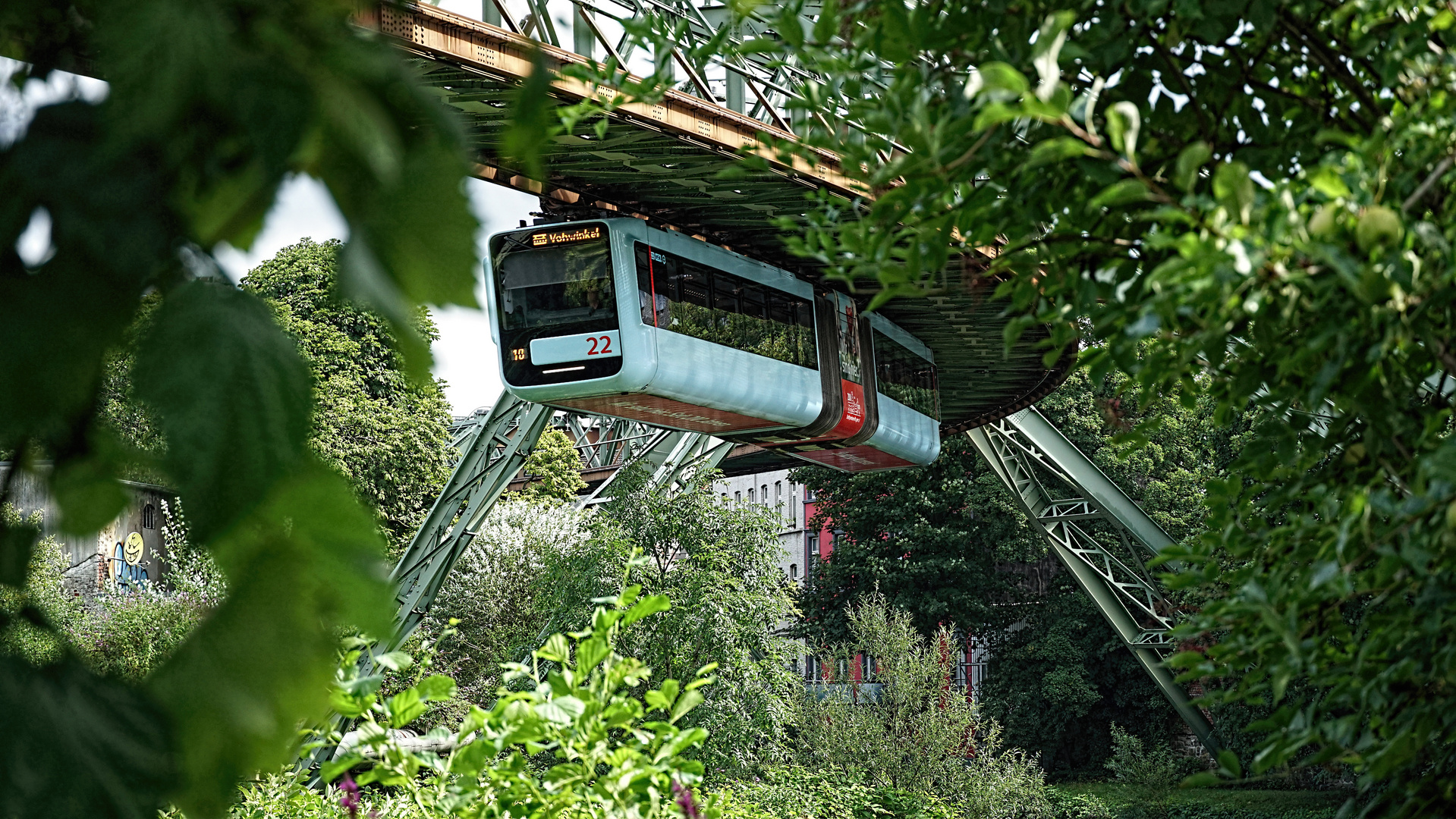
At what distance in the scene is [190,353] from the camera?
48cm

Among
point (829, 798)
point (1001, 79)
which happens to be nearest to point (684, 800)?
point (1001, 79)

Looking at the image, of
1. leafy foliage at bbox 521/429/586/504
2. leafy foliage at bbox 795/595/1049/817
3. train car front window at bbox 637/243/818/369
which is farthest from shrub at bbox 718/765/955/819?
leafy foliage at bbox 521/429/586/504

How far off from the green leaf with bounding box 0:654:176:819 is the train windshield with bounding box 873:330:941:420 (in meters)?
17.4

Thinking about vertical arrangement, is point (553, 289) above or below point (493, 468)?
above

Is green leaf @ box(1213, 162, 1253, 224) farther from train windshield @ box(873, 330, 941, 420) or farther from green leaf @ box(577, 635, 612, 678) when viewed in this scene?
train windshield @ box(873, 330, 941, 420)

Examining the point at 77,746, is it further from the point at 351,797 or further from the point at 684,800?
the point at 351,797

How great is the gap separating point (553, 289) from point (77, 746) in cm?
1267

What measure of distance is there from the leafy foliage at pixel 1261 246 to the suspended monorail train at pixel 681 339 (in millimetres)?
9267

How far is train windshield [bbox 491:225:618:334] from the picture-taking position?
1294cm

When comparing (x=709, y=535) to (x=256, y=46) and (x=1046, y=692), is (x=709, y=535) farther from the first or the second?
(x=256, y=46)

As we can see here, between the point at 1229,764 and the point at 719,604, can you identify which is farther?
the point at 719,604

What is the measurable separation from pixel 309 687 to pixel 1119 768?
87.6 ft

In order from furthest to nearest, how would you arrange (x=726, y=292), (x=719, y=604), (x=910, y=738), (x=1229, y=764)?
(x=910, y=738) → (x=719, y=604) → (x=726, y=292) → (x=1229, y=764)

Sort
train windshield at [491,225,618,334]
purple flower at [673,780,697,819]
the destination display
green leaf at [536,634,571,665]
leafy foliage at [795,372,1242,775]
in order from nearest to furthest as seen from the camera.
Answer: purple flower at [673,780,697,819] → green leaf at [536,634,571,665] → train windshield at [491,225,618,334] → the destination display → leafy foliage at [795,372,1242,775]
